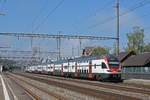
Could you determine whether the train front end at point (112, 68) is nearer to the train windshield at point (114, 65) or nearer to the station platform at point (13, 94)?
the train windshield at point (114, 65)

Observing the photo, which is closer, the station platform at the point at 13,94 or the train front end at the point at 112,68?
the station platform at the point at 13,94

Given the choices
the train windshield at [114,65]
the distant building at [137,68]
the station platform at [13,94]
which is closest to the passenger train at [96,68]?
the train windshield at [114,65]

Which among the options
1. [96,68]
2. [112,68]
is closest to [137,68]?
[96,68]

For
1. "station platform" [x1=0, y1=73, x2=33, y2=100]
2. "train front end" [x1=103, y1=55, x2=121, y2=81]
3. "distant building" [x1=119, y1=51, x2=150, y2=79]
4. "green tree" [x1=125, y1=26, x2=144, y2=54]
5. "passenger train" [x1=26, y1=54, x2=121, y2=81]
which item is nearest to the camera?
"station platform" [x1=0, y1=73, x2=33, y2=100]

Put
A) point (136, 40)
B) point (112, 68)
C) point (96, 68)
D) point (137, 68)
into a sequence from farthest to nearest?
point (136, 40)
point (137, 68)
point (96, 68)
point (112, 68)

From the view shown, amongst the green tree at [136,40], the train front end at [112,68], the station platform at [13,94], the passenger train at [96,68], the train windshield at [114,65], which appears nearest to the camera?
the station platform at [13,94]

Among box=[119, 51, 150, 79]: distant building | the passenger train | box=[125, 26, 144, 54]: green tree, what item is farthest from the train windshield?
box=[125, 26, 144, 54]: green tree

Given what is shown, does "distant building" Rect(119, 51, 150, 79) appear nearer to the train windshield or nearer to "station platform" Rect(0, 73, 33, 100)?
the train windshield

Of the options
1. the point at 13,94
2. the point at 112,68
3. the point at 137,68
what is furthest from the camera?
the point at 137,68

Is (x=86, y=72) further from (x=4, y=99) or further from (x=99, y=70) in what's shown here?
(x=4, y=99)

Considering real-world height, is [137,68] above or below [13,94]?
above

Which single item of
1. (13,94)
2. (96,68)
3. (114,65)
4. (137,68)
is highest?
(114,65)

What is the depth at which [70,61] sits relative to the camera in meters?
47.5

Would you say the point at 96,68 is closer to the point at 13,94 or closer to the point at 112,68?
the point at 112,68
